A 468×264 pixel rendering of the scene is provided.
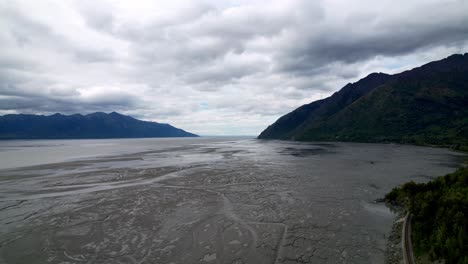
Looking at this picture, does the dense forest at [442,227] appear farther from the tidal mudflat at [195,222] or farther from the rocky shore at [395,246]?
the tidal mudflat at [195,222]

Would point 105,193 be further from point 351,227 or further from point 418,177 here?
point 418,177

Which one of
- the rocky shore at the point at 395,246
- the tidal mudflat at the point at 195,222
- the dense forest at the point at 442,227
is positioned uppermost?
the dense forest at the point at 442,227

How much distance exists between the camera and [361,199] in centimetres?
2647

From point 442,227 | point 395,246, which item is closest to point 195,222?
point 395,246

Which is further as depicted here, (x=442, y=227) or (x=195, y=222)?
Answer: (x=195, y=222)

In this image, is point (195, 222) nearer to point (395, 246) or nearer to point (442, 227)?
point (395, 246)

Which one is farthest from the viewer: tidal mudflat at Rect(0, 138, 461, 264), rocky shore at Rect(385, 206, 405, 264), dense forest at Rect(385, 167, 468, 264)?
tidal mudflat at Rect(0, 138, 461, 264)

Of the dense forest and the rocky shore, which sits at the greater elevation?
the dense forest

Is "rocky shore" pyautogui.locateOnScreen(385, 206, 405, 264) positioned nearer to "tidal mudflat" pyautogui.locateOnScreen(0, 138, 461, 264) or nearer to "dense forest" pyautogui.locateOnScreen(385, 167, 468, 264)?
"tidal mudflat" pyautogui.locateOnScreen(0, 138, 461, 264)

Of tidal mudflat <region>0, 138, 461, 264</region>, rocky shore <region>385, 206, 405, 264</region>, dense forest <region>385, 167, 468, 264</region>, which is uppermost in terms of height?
dense forest <region>385, 167, 468, 264</region>

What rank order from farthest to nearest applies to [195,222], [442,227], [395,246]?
[195,222] < [395,246] < [442,227]

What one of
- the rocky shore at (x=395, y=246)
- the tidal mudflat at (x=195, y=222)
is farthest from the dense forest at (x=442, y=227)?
the tidal mudflat at (x=195, y=222)

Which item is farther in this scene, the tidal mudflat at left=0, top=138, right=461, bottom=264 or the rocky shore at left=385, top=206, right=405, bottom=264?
the tidal mudflat at left=0, top=138, right=461, bottom=264

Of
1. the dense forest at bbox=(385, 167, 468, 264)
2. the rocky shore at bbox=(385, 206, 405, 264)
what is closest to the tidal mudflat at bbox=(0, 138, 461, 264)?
the rocky shore at bbox=(385, 206, 405, 264)
